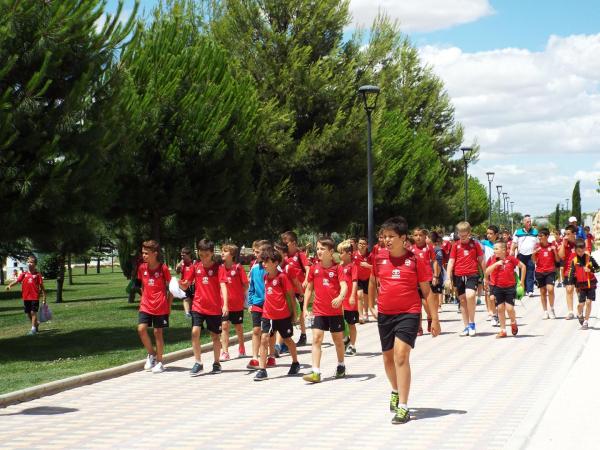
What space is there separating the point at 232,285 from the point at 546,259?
333 inches

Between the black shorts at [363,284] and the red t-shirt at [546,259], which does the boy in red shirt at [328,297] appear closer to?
the black shorts at [363,284]

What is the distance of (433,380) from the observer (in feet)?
34.3

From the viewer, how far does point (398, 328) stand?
793 cm

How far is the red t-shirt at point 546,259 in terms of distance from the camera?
60.7 feet

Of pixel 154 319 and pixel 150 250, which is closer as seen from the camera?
pixel 150 250

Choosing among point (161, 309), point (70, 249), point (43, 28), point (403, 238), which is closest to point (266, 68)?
point (70, 249)

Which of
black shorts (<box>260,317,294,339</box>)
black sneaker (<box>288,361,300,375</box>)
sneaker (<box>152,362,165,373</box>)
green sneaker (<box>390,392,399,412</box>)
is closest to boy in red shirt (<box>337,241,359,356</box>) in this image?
black shorts (<box>260,317,294,339</box>)

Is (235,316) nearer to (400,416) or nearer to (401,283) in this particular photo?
(401,283)

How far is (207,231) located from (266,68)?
591 cm

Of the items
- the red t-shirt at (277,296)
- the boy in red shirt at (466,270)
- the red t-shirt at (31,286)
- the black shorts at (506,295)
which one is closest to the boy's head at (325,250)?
the red t-shirt at (277,296)

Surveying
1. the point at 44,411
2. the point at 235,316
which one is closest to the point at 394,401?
the point at 44,411

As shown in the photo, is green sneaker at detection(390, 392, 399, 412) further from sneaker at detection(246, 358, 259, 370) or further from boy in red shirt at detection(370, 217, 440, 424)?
sneaker at detection(246, 358, 259, 370)

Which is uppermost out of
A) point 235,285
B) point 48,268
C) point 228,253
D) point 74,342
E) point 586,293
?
point 228,253

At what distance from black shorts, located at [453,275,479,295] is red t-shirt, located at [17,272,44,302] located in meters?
8.94
